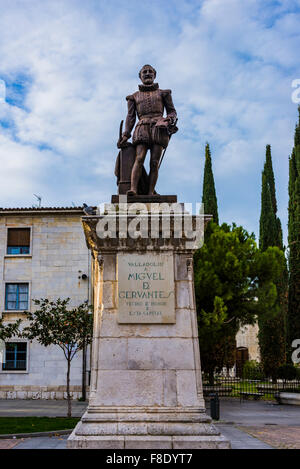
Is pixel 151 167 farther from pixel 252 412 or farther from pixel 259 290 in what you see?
pixel 259 290

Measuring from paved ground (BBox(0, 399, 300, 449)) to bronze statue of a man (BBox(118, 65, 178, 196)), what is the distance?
209 inches

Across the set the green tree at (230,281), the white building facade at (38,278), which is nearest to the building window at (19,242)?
the white building facade at (38,278)

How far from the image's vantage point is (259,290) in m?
23.5

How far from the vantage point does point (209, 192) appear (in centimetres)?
3691

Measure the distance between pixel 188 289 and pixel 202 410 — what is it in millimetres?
1640

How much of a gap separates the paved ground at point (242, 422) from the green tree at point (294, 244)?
8.64m

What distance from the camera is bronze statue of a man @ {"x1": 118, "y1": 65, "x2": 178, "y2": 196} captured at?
26.6ft

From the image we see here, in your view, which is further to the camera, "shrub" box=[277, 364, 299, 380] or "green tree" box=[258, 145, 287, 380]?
"green tree" box=[258, 145, 287, 380]

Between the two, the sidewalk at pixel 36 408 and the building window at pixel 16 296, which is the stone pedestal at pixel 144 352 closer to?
the sidewalk at pixel 36 408

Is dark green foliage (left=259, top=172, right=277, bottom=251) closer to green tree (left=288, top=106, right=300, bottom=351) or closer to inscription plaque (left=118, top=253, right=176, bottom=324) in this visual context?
green tree (left=288, top=106, right=300, bottom=351)

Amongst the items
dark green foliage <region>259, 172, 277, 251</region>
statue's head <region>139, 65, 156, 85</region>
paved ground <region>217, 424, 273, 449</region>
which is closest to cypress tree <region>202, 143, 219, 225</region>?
dark green foliage <region>259, 172, 277, 251</region>

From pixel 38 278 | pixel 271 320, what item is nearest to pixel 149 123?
pixel 38 278

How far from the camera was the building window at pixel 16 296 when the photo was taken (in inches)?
1034
